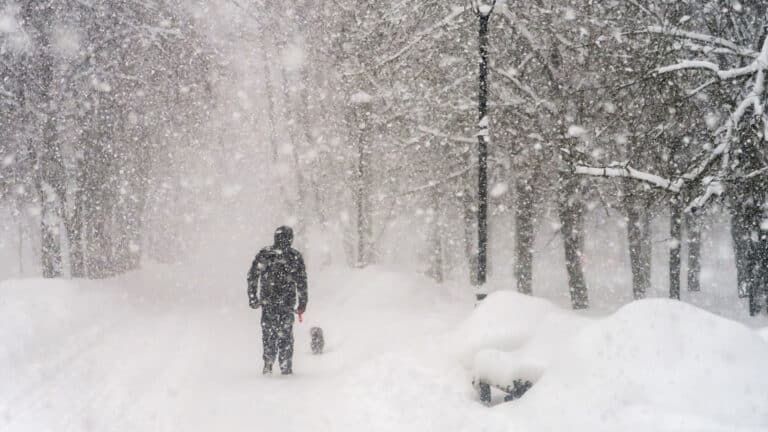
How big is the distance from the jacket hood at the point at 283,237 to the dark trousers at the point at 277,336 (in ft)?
3.14

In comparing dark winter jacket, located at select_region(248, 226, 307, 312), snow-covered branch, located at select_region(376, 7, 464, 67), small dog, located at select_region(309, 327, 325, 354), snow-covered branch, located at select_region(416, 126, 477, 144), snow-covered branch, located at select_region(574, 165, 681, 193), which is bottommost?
small dog, located at select_region(309, 327, 325, 354)

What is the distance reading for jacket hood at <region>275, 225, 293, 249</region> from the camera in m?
8.69

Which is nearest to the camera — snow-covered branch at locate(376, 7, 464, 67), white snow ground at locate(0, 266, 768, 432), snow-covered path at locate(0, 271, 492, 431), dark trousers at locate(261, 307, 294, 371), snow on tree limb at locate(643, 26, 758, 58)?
white snow ground at locate(0, 266, 768, 432)

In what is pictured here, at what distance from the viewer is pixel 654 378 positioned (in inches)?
191

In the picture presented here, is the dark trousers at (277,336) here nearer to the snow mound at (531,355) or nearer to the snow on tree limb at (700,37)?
the snow mound at (531,355)

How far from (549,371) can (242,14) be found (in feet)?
81.3

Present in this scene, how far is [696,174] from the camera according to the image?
873cm

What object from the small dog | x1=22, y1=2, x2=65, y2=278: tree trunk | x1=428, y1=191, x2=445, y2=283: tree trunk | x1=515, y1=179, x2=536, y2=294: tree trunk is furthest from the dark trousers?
x1=428, y1=191, x2=445, y2=283: tree trunk

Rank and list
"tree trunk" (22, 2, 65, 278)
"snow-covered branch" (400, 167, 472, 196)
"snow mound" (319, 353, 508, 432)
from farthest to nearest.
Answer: "tree trunk" (22, 2, 65, 278)
"snow-covered branch" (400, 167, 472, 196)
"snow mound" (319, 353, 508, 432)

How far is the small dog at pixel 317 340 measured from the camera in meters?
10.2

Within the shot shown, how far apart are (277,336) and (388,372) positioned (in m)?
2.10

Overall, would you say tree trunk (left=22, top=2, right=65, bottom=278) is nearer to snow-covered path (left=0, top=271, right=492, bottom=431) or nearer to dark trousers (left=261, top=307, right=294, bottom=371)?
snow-covered path (left=0, top=271, right=492, bottom=431)

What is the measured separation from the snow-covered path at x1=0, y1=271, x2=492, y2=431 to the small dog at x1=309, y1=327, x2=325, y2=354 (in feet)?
0.54

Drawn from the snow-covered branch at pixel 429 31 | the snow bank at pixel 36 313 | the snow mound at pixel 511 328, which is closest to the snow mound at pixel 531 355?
the snow mound at pixel 511 328
